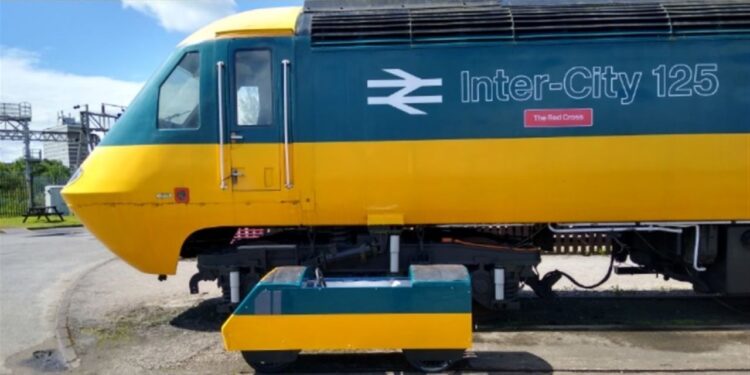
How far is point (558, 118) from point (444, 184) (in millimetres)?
1208

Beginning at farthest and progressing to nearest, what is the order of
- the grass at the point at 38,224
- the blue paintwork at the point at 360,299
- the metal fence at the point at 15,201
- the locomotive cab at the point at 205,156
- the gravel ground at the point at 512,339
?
the metal fence at the point at 15,201 < the grass at the point at 38,224 < the locomotive cab at the point at 205,156 < the gravel ground at the point at 512,339 < the blue paintwork at the point at 360,299

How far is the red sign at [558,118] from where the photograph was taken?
491cm

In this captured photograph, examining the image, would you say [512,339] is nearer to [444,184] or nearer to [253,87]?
[444,184]

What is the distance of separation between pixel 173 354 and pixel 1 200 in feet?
99.2

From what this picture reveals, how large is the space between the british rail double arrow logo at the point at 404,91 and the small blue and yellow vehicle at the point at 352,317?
1.68 m

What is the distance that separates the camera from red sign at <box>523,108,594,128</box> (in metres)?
4.91

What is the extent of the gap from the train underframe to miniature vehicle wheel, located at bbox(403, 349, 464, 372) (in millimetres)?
1019

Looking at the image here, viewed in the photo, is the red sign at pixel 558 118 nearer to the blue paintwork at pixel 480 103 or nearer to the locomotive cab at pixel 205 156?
the blue paintwork at pixel 480 103

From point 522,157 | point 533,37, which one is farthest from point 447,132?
point 533,37

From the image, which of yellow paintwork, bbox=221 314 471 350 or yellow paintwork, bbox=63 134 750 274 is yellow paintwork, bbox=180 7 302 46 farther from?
yellow paintwork, bbox=221 314 471 350

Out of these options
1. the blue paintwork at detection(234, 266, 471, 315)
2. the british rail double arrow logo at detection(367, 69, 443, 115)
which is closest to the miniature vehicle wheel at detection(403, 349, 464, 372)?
the blue paintwork at detection(234, 266, 471, 315)

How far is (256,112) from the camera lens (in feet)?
16.6

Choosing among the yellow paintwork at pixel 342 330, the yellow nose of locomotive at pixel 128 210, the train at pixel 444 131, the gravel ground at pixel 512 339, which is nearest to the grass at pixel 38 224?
the gravel ground at pixel 512 339

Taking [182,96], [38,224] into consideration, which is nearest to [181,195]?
[182,96]
